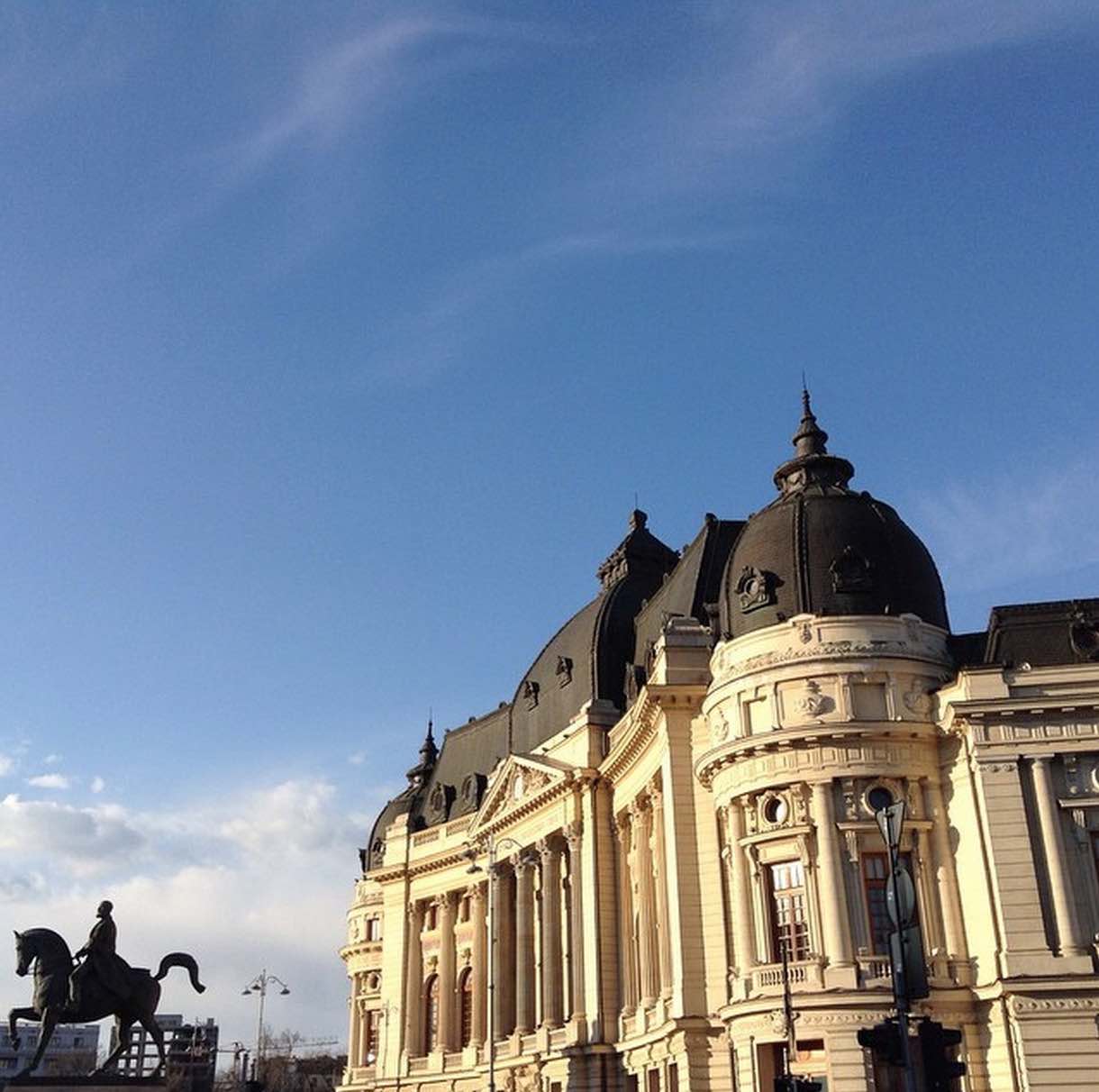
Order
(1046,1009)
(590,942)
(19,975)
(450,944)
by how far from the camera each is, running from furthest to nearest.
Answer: (450,944) → (590,942) → (1046,1009) → (19,975)

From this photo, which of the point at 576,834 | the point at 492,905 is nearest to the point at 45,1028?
the point at 576,834

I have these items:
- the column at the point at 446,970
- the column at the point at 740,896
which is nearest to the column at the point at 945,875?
the column at the point at 740,896

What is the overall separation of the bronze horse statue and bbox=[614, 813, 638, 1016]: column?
28442mm

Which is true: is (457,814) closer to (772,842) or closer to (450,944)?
(450,944)

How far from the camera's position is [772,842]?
46.8m

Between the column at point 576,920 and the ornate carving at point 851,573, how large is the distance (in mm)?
21768

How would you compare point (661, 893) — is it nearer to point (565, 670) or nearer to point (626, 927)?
point (626, 927)

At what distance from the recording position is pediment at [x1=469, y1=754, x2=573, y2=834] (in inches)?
2611

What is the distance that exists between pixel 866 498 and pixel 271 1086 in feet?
446

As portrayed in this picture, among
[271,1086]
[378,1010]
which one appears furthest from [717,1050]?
[271,1086]

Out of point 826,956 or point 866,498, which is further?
point 866,498

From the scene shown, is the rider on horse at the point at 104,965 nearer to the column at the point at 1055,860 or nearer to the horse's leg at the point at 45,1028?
the horse's leg at the point at 45,1028

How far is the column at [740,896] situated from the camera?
46438mm

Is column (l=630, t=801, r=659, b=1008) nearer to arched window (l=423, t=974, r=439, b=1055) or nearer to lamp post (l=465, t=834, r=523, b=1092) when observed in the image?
lamp post (l=465, t=834, r=523, b=1092)
